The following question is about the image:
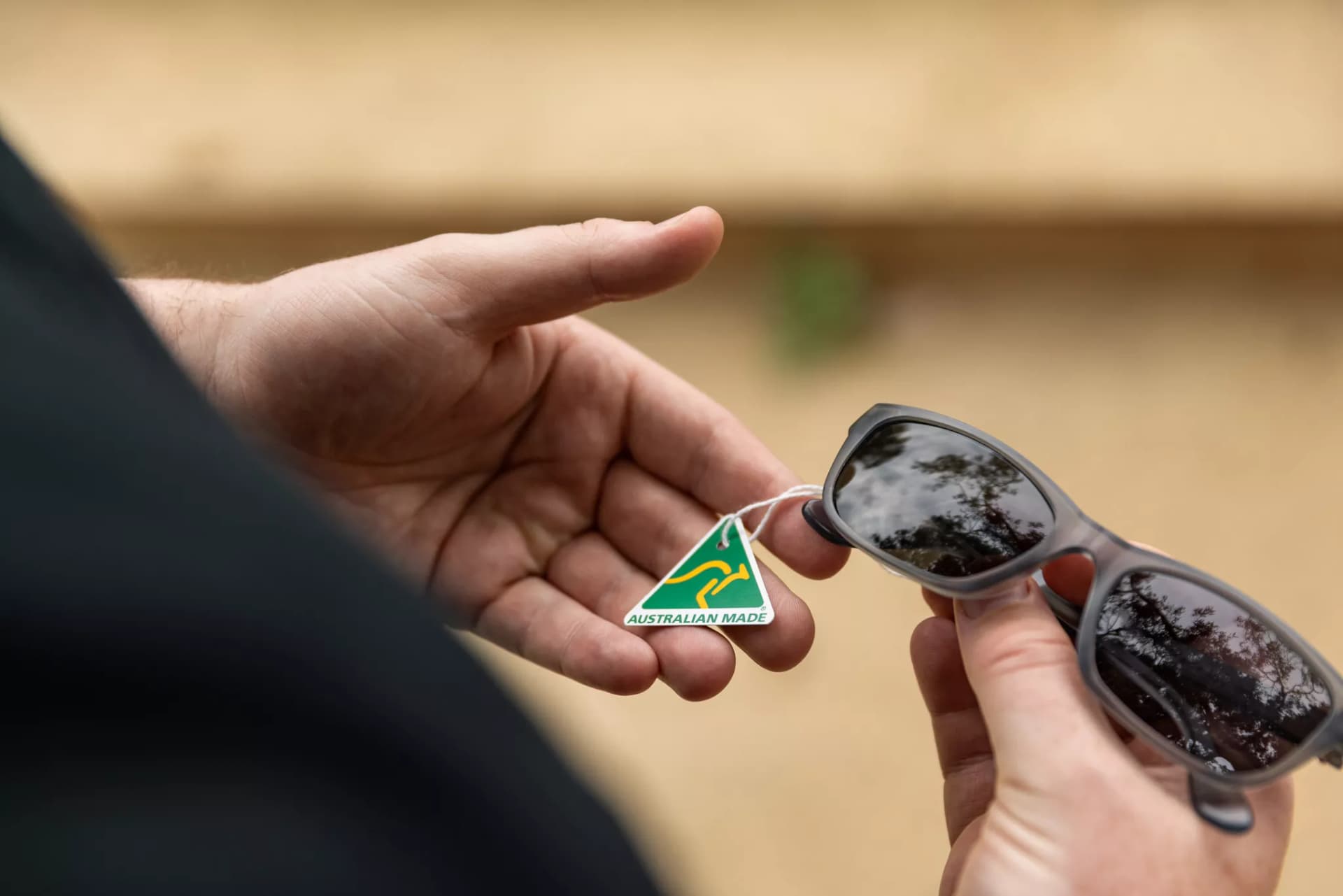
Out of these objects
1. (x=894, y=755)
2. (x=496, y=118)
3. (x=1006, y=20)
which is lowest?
(x=894, y=755)

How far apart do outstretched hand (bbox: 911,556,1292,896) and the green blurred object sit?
3.82 feet

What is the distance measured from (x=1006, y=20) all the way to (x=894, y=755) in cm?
135

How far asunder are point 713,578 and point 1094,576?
0.32 meters

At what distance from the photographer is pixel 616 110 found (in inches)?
74.2

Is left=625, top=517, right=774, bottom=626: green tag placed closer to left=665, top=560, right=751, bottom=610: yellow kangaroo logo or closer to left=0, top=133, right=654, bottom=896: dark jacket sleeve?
left=665, top=560, right=751, bottom=610: yellow kangaroo logo

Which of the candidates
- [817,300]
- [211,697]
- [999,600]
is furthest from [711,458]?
[817,300]

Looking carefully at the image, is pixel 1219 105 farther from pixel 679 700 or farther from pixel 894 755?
pixel 679 700

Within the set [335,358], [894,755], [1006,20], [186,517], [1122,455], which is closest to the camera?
[186,517]

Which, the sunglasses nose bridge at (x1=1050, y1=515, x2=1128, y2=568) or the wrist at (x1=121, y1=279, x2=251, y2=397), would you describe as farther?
the wrist at (x1=121, y1=279, x2=251, y2=397)

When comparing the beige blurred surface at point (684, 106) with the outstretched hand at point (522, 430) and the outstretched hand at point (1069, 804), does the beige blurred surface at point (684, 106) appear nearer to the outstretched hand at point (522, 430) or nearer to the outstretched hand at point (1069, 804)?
the outstretched hand at point (522, 430)

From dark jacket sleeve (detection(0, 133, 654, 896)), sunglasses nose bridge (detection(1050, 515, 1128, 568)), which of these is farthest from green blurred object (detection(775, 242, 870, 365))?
dark jacket sleeve (detection(0, 133, 654, 896))

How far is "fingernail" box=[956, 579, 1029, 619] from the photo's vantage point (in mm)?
716

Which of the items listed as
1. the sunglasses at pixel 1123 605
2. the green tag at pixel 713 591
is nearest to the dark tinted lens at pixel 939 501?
the sunglasses at pixel 1123 605

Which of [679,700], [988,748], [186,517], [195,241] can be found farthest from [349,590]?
[195,241]
